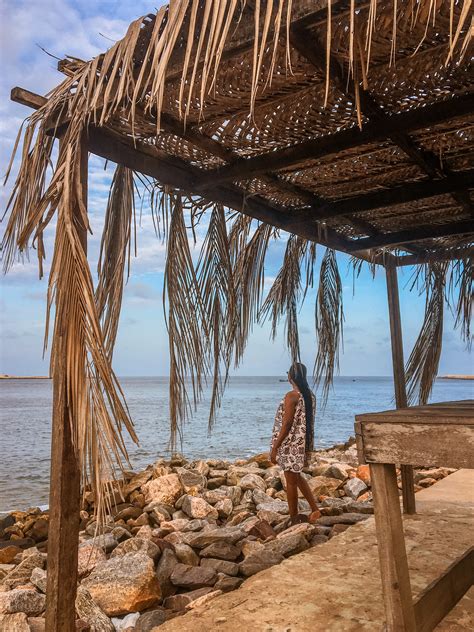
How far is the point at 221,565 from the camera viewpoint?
3250mm

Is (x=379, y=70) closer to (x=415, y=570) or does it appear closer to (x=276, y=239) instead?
(x=276, y=239)

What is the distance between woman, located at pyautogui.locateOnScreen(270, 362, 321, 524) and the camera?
4.12 m

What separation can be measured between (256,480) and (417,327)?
108 inches

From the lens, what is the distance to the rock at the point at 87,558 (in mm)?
3580

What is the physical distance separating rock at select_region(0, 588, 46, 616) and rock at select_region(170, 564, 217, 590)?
0.73 m

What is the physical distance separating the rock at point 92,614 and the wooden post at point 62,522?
2.41 feet

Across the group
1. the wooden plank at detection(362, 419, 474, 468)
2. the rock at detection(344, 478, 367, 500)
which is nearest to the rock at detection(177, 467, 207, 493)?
the rock at detection(344, 478, 367, 500)

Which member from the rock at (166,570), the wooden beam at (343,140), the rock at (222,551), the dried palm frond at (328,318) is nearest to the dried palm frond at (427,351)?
the dried palm frond at (328,318)

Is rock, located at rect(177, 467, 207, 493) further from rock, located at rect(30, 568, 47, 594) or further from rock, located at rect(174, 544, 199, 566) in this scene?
rock, located at rect(30, 568, 47, 594)

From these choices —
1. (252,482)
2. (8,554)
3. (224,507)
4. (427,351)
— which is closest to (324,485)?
(252,482)

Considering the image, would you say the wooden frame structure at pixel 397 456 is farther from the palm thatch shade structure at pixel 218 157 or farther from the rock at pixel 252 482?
the rock at pixel 252 482

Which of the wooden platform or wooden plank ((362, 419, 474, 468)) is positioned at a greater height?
wooden plank ((362, 419, 474, 468))

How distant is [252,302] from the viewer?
3.53 meters

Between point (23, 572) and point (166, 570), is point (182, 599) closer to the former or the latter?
point (166, 570)
